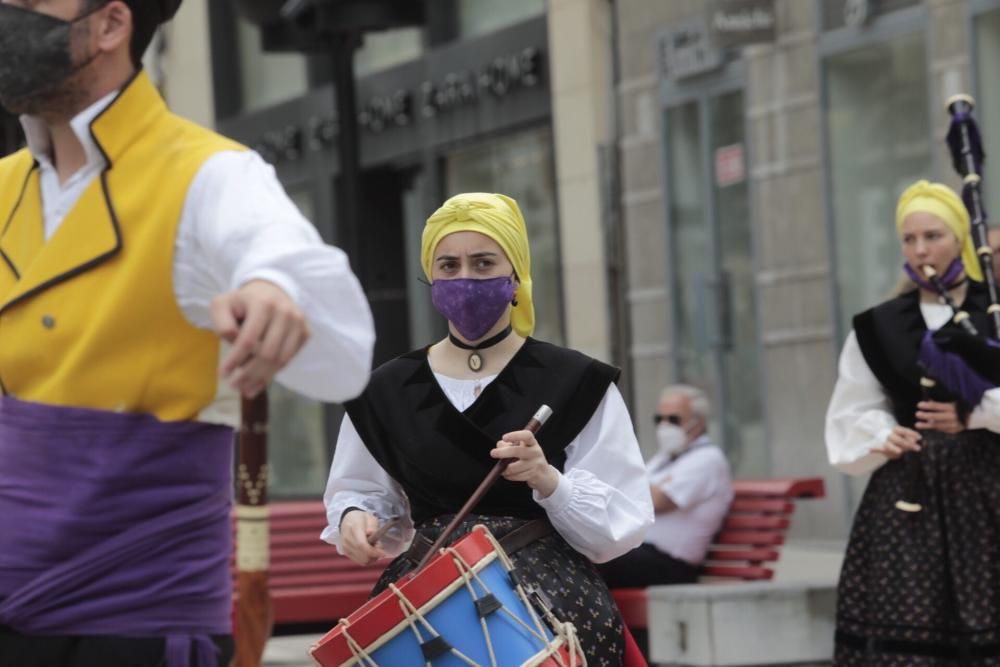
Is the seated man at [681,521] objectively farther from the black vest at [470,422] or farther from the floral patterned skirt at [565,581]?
the floral patterned skirt at [565,581]

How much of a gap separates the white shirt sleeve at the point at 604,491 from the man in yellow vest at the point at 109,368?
181cm

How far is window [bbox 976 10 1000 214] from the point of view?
578 inches

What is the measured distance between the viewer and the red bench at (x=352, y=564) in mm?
10281

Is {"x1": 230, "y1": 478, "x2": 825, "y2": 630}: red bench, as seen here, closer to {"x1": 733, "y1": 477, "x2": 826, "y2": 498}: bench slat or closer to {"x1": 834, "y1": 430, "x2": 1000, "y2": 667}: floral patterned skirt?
{"x1": 733, "y1": 477, "x2": 826, "y2": 498}: bench slat

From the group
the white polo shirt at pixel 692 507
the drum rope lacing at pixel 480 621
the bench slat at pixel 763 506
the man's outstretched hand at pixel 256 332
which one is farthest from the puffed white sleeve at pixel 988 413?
the man's outstretched hand at pixel 256 332

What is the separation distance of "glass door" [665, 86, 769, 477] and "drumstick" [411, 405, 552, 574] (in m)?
12.2

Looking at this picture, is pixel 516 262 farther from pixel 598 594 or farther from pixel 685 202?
pixel 685 202

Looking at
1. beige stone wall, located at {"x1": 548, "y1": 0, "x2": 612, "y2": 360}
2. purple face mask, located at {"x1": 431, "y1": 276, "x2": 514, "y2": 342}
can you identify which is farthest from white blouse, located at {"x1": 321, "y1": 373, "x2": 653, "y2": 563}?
beige stone wall, located at {"x1": 548, "y1": 0, "x2": 612, "y2": 360}

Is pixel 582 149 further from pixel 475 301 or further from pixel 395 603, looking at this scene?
pixel 395 603

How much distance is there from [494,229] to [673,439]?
5.35 meters

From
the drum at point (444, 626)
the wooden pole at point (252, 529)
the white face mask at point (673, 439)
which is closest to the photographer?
the wooden pole at point (252, 529)

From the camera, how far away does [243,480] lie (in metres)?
3.22

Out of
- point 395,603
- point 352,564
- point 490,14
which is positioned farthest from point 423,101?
point 395,603

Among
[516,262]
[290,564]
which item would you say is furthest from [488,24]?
[516,262]
